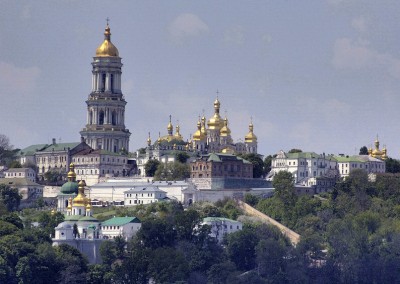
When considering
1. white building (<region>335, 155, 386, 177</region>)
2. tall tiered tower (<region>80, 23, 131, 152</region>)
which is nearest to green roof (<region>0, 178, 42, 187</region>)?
tall tiered tower (<region>80, 23, 131, 152</region>)

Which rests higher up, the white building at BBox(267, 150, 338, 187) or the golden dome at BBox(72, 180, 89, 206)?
the white building at BBox(267, 150, 338, 187)

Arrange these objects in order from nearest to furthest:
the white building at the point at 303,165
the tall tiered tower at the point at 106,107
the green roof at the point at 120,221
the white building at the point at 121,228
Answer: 1. the white building at the point at 121,228
2. the green roof at the point at 120,221
3. the white building at the point at 303,165
4. the tall tiered tower at the point at 106,107

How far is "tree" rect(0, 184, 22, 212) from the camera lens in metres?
148

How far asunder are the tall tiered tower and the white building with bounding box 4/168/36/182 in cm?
620

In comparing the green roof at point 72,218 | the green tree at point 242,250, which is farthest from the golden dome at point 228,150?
the green tree at point 242,250

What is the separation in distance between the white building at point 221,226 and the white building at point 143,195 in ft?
26.3

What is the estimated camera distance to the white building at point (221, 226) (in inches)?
5389

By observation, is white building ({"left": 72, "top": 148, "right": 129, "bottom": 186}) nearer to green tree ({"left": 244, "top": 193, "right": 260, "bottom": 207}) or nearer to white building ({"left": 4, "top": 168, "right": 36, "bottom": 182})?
white building ({"left": 4, "top": 168, "right": 36, "bottom": 182})

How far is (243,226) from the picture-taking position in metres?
137

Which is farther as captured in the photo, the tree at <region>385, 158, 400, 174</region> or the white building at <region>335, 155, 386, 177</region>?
the tree at <region>385, 158, 400, 174</region>

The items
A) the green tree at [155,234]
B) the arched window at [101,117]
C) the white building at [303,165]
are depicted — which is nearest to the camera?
the green tree at [155,234]

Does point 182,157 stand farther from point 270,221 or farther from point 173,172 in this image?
point 270,221

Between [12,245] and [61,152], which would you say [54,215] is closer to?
[12,245]

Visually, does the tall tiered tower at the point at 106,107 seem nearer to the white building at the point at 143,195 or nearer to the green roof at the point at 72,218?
the white building at the point at 143,195
